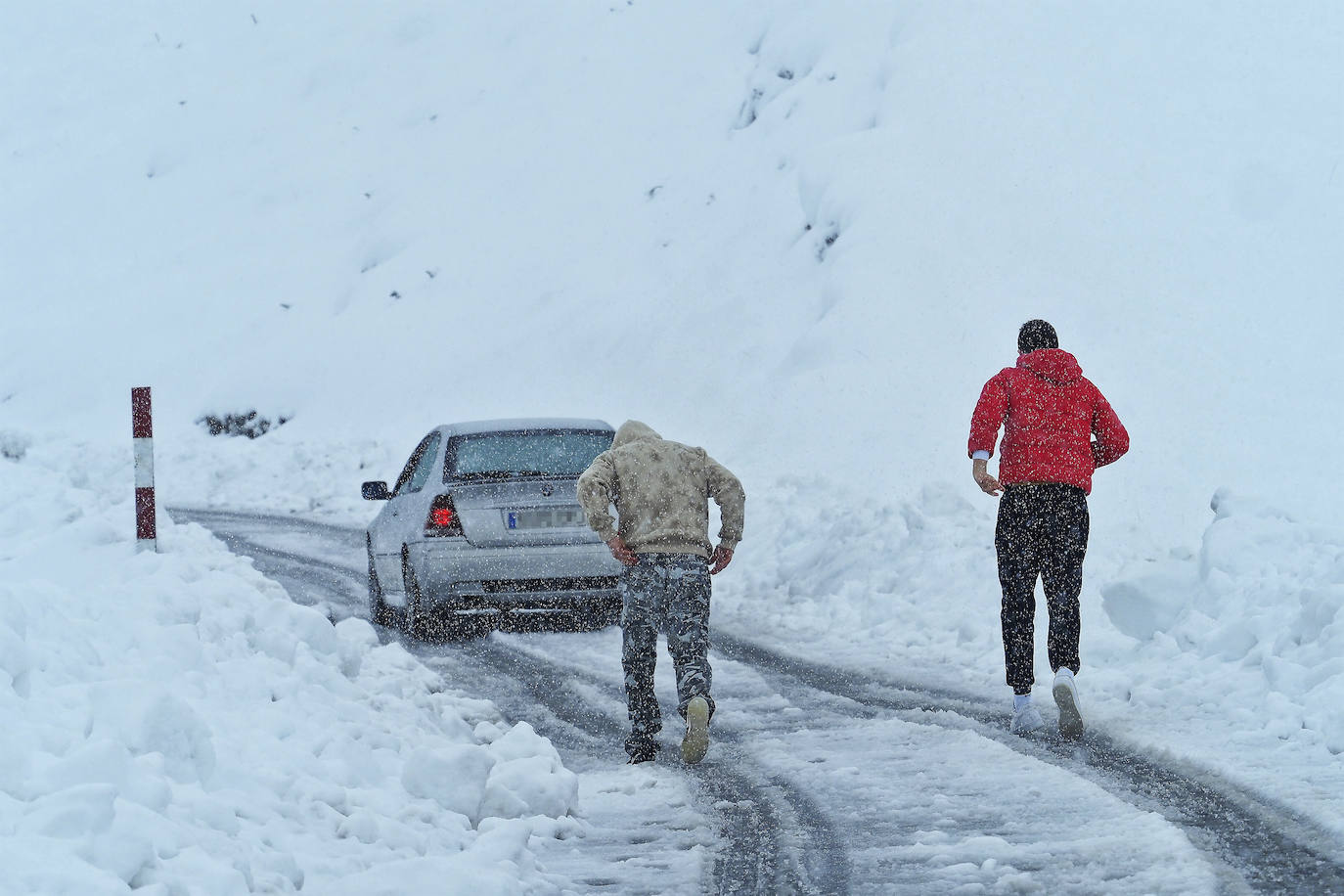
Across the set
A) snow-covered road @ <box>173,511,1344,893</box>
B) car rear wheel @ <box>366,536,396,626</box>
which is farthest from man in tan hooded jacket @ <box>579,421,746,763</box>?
car rear wheel @ <box>366,536,396,626</box>

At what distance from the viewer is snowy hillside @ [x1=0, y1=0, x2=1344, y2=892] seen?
322 inches

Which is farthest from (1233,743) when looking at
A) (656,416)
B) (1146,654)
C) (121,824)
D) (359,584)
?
(656,416)

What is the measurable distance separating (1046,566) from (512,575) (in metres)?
4.31

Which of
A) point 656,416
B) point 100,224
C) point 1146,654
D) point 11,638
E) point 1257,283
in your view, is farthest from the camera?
point 100,224

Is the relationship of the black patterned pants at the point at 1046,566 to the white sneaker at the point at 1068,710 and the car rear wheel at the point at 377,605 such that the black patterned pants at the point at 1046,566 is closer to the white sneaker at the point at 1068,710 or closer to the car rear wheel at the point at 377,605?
the white sneaker at the point at 1068,710

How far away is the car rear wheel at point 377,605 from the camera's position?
11070 mm

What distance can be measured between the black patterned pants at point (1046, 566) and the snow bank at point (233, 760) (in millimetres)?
2458

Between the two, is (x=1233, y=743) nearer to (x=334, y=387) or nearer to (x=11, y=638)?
(x=11, y=638)

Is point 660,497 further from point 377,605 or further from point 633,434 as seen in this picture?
point 377,605

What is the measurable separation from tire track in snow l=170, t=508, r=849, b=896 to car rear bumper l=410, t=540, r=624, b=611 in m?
0.36

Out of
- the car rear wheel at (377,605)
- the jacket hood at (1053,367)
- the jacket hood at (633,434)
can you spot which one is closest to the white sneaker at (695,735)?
the jacket hood at (633,434)

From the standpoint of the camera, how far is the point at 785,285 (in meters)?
25.3

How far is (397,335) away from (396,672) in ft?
88.1

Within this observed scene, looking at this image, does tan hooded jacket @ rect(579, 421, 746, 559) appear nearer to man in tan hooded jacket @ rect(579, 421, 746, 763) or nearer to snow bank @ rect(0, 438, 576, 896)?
man in tan hooded jacket @ rect(579, 421, 746, 763)
